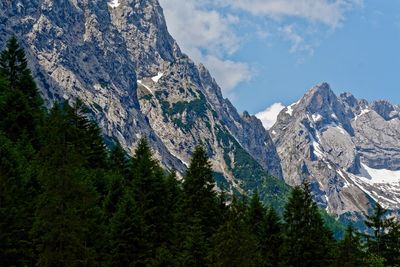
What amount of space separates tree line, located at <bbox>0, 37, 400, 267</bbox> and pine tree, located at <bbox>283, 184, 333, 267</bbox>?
9 centimetres

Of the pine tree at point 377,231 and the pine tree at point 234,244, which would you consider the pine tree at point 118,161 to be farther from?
the pine tree at point 234,244

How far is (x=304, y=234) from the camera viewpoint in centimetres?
4984

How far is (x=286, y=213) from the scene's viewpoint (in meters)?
50.8

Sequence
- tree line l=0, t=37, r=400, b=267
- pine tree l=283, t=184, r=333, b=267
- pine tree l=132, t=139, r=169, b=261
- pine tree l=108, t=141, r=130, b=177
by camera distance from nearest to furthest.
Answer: tree line l=0, t=37, r=400, b=267, pine tree l=283, t=184, r=333, b=267, pine tree l=132, t=139, r=169, b=261, pine tree l=108, t=141, r=130, b=177

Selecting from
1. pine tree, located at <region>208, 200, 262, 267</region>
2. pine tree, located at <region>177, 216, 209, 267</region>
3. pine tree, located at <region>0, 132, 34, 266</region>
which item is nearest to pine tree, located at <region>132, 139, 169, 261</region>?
pine tree, located at <region>177, 216, 209, 267</region>

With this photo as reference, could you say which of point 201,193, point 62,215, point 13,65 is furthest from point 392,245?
point 13,65

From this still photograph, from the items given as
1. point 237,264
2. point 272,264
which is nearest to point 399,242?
point 272,264

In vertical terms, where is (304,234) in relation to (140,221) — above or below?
above

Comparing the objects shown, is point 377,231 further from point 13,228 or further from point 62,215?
point 62,215

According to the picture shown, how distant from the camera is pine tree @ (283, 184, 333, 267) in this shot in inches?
1923

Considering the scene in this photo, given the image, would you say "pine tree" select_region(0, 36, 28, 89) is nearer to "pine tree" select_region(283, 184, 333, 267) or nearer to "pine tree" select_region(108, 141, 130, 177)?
"pine tree" select_region(108, 141, 130, 177)

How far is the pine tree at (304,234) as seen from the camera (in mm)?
48844

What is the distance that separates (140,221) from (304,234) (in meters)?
15.8

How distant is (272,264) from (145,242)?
14322 mm
